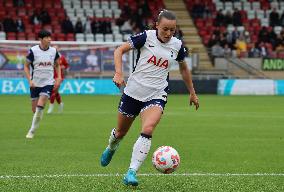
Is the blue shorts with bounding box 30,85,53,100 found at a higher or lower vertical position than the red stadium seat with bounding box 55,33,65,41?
higher

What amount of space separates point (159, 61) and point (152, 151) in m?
4.19

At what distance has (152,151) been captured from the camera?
45.9 feet

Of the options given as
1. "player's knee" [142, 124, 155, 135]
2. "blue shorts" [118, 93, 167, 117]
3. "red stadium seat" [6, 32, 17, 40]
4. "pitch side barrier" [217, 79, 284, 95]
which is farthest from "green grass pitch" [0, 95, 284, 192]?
"red stadium seat" [6, 32, 17, 40]

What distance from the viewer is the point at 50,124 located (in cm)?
2080

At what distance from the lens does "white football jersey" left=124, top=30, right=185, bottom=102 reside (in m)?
9.99

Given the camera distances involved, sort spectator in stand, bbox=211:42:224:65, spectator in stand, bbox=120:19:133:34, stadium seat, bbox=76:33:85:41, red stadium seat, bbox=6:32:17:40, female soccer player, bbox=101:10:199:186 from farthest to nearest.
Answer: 1. spectator in stand, bbox=120:19:133:34
2. spectator in stand, bbox=211:42:224:65
3. stadium seat, bbox=76:33:85:41
4. red stadium seat, bbox=6:32:17:40
5. female soccer player, bbox=101:10:199:186

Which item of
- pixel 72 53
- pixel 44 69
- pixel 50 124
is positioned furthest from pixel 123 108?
pixel 72 53

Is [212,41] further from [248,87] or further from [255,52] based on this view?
[248,87]

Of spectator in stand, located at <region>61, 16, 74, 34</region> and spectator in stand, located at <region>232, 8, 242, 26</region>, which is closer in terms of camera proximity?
spectator in stand, located at <region>61, 16, 74, 34</region>

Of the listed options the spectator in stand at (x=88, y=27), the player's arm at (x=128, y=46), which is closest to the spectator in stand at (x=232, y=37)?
the spectator in stand at (x=88, y=27)

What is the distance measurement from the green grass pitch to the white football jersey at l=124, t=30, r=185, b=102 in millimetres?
1117

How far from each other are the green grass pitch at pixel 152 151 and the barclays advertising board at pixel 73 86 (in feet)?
37.9

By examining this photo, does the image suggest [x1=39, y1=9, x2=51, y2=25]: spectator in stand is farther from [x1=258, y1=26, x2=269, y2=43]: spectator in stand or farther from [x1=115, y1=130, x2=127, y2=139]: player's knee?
[x1=115, y1=130, x2=127, y2=139]: player's knee

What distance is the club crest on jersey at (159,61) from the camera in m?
10.0
